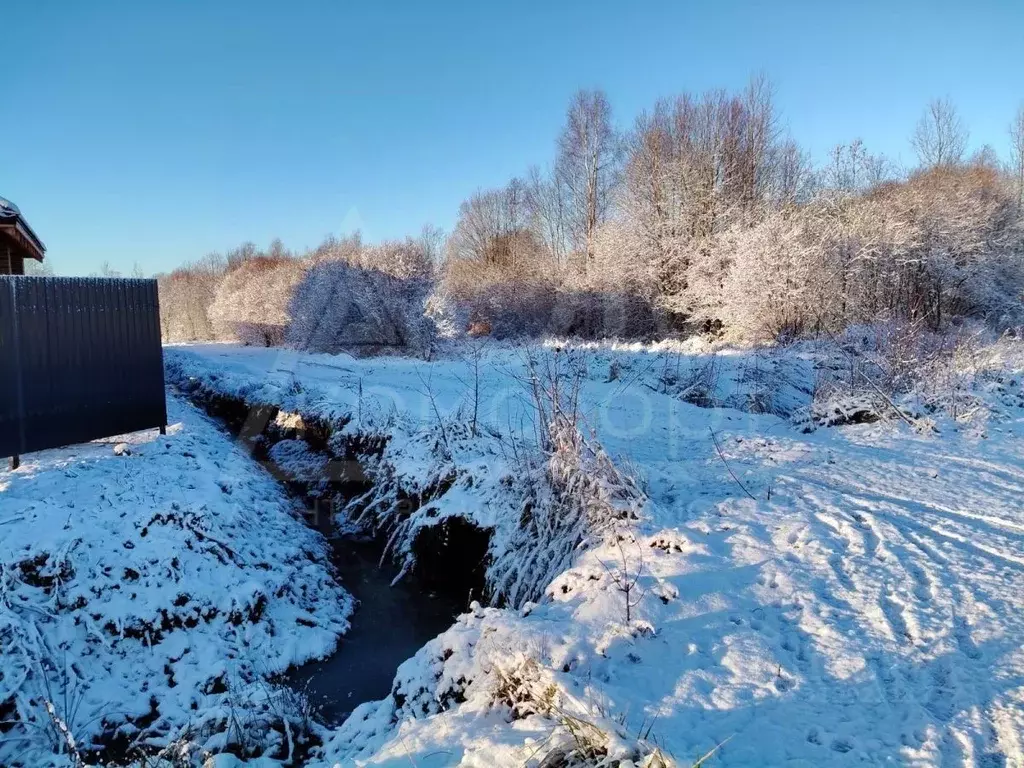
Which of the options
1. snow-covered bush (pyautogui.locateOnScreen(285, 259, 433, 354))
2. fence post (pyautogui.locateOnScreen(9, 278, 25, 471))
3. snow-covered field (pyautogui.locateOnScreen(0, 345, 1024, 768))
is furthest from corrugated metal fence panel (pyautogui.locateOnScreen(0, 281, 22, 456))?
snow-covered bush (pyautogui.locateOnScreen(285, 259, 433, 354))

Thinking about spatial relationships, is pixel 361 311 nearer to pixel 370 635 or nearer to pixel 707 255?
pixel 707 255

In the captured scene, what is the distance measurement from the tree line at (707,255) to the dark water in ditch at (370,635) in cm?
1240

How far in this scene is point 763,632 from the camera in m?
3.34

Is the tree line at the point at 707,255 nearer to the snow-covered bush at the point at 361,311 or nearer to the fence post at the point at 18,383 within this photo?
the snow-covered bush at the point at 361,311

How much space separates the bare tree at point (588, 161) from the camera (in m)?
26.9

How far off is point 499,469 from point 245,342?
29.2m

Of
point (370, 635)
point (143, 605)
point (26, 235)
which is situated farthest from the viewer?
point (26, 235)

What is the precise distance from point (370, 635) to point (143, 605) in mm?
2072

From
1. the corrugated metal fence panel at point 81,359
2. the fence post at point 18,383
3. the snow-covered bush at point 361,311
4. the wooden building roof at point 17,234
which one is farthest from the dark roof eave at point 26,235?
the snow-covered bush at point 361,311

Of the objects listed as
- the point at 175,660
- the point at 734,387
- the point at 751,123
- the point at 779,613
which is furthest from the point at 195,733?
the point at 751,123

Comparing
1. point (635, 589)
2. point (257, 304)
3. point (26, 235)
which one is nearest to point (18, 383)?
point (26, 235)

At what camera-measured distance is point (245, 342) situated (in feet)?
104

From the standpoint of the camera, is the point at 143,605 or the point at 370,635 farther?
the point at 370,635

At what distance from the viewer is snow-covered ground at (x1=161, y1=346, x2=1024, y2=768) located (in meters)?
2.58
